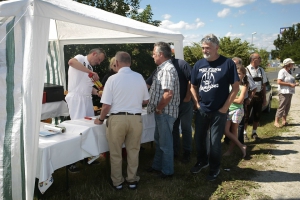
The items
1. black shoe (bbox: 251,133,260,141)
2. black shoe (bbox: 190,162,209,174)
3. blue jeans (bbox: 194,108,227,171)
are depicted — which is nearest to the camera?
blue jeans (bbox: 194,108,227,171)

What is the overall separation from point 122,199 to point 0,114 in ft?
5.19

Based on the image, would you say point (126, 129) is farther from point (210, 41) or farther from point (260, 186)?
point (260, 186)

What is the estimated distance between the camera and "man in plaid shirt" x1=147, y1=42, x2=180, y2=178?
3451 mm

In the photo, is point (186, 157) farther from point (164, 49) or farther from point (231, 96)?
point (164, 49)

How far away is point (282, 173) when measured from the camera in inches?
163

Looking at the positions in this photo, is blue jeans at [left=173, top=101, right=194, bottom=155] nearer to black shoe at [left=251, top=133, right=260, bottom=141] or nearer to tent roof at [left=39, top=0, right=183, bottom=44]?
tent roof at [left=39, top=0, right=183, bottom=44]

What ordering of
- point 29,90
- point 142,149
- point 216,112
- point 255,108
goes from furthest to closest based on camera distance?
point 255,108 < point 142,149 < point 216,112 < point 29,90

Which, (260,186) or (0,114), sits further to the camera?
Result: (260,186)

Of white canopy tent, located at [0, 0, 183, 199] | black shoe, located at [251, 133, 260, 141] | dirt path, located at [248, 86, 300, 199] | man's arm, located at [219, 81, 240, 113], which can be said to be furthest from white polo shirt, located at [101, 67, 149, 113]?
black shoe, located at [251, 133, 260, 141]

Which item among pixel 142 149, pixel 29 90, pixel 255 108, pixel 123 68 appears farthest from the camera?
pixel 255 108

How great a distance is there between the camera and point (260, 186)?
12.1 ft

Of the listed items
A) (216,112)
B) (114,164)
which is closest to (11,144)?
(114,164)

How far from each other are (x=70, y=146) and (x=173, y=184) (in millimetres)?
1413

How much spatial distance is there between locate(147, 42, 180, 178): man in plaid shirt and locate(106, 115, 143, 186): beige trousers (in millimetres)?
376
